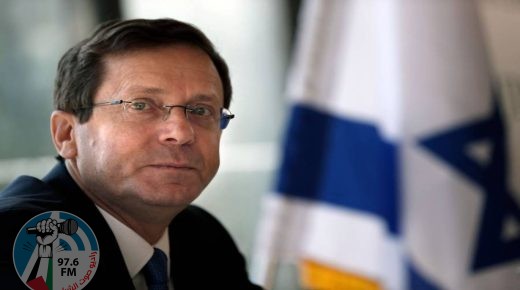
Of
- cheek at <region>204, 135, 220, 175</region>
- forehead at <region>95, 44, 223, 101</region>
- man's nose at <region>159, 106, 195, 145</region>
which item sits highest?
forehead at <region>95, 44, 223, 101</region>

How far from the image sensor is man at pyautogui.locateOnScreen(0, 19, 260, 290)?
113cm

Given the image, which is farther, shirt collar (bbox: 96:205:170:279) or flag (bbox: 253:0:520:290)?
flag (bbox: 253:0:520:290)

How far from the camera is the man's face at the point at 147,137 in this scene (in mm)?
1138

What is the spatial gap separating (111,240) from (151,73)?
10.8 inches

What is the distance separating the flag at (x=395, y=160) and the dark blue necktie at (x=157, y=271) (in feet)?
3.16

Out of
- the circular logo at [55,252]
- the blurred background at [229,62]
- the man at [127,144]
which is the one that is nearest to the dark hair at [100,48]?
the man at [127,144]

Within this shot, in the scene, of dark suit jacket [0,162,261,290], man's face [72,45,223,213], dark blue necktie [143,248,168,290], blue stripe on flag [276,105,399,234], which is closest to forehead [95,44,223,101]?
man's face [72,45,223,213]

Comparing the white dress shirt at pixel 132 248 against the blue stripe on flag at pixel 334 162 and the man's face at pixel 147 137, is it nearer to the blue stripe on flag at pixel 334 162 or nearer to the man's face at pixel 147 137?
the man's face at pixel 147 137

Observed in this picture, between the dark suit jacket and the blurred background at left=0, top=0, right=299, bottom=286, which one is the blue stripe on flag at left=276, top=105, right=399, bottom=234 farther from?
the blurred background at left=0, top=0, right=299, bottom=286

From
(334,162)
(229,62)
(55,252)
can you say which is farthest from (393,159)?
(229,62)

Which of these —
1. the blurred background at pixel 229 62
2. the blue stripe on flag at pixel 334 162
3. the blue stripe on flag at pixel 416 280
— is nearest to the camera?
the blue stripe on flag at pixel 416 280

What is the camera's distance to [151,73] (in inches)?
45.0

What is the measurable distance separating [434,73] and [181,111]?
1283mm

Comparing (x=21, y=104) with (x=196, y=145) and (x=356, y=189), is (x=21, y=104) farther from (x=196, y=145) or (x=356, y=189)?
(x=196, y=145)
